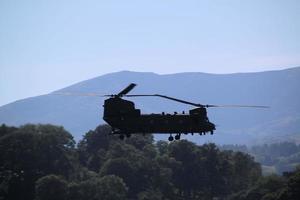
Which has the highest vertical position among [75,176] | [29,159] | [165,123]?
[165,123]

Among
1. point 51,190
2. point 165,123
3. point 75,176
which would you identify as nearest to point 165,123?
point 165,123

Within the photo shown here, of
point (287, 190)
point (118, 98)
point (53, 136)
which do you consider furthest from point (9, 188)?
point (118, 98)

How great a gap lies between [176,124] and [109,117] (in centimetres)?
694

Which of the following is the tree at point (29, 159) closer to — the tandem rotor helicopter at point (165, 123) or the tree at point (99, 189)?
the tree at point (99, 189)

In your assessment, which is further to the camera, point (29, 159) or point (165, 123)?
point (29, 159)

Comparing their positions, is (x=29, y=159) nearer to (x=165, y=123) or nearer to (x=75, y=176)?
(x=75, y=176)

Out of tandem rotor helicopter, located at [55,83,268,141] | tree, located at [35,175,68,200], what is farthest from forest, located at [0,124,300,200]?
tandem rotor helicopter, located at [55,83,268,141]

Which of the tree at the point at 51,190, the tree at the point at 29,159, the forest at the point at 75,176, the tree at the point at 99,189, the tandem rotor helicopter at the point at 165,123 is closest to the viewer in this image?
the tandem rotor helicopter at the point at 165,123

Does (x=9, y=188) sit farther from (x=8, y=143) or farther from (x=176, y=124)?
(x=176, y=124)

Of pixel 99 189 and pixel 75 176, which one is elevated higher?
pixel 75 176

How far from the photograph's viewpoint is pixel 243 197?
183125 millimetres

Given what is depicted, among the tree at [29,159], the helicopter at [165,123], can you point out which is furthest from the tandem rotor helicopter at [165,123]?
the tree at [29,159]

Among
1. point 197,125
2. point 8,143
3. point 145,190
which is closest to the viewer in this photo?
point 197,125

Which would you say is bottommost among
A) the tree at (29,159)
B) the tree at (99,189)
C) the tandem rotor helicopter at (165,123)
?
the tree at (99,189)
